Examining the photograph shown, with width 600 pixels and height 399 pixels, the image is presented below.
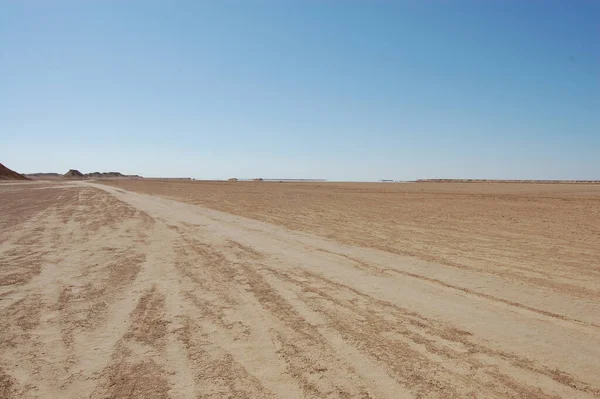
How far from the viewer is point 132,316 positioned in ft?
14.4

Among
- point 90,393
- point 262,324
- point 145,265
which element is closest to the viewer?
point 90,393

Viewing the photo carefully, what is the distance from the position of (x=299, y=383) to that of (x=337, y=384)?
0.98 feet

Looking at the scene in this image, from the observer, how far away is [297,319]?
4.31 m

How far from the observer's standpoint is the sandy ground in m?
3.02

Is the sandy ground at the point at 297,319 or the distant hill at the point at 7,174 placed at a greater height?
the distant hill at the point at 7,174

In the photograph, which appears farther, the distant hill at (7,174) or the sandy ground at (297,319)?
the distant hill at (7,174)

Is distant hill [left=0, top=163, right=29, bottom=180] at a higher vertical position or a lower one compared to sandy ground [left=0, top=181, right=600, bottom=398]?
higher

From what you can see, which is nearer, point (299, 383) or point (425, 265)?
point (299, 383)

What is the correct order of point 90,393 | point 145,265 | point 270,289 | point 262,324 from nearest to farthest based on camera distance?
point 90,393 < point 262,324 < point 270,289 < point 145,265

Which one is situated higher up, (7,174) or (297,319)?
(7,174)

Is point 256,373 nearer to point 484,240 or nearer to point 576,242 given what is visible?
point 484,240

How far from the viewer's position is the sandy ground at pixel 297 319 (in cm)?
302

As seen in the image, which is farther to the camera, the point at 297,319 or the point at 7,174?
the point at 7,174

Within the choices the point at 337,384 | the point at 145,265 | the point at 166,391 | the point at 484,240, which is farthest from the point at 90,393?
the point at 484,240
